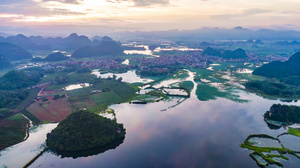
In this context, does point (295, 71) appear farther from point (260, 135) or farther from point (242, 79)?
point (260, 135)

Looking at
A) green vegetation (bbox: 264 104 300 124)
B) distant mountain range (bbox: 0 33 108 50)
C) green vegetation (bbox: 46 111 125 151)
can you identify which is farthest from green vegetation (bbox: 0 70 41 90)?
distant mountain range (bbox: 0 33 108 50)

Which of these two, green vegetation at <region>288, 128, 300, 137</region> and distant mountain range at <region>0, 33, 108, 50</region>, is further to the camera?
distant mountain range at <region>0, 33, 108, 50</region>

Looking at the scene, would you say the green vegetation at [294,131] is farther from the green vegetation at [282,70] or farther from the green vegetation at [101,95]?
the green vegetation at [101,95]

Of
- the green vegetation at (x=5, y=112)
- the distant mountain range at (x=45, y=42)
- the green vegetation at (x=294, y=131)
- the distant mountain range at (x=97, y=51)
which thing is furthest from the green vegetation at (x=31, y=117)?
the distant mountain range at (x=45, y=42)

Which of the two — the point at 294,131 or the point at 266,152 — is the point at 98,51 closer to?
the point at 294,131

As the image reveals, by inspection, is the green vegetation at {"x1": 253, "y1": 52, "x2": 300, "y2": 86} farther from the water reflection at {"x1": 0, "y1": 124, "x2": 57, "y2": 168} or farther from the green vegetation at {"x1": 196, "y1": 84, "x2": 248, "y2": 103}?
the water reflection at {"x1": 0, "y1": 124, "x2": 57, "y2": 168}

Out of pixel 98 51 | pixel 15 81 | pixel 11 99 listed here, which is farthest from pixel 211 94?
pixel 98 51

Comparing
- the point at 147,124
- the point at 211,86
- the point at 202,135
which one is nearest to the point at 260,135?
the point at 202,135
